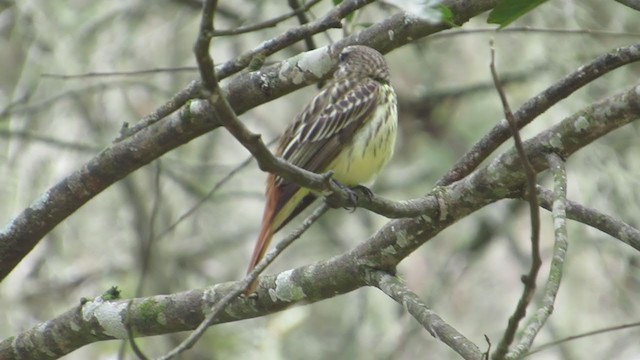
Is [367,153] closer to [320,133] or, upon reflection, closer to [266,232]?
[320,133]

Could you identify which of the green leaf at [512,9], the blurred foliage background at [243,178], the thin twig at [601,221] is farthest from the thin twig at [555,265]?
the blurred foliage background at [243,178]

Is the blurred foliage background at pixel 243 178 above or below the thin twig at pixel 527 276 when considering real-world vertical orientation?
above

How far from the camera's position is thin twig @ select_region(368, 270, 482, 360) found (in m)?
2.49

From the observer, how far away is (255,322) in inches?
285

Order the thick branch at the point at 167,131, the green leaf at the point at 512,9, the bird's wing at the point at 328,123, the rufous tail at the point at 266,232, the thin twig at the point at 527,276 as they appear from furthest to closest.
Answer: the bird's wing at the point at 328,123 → the rufous tail at the point at 266,232 → the thick branch at the point at 167,131 → the green leaf at the point at 512,9 → the thin twig at the point at 527,276

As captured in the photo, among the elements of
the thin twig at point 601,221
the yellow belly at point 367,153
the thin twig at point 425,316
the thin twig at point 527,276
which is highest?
the yellow belly at point 367,153

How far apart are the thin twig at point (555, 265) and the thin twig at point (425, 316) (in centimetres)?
19

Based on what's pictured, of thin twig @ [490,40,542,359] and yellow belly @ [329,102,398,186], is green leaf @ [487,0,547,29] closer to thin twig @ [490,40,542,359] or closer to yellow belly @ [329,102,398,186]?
thin twig @ [490,40,542,359]

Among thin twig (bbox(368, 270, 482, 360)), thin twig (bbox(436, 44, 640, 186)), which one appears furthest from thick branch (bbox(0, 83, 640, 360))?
thin twig (bbox(436, 44, 640, 186))

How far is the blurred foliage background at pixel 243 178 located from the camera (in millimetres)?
6422

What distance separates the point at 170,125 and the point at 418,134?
5.39 metres

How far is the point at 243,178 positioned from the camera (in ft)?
27.2

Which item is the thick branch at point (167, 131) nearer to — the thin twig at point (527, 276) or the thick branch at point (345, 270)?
the thick branch at point (345, 270)

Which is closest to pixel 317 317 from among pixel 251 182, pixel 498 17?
pixel 251 182
